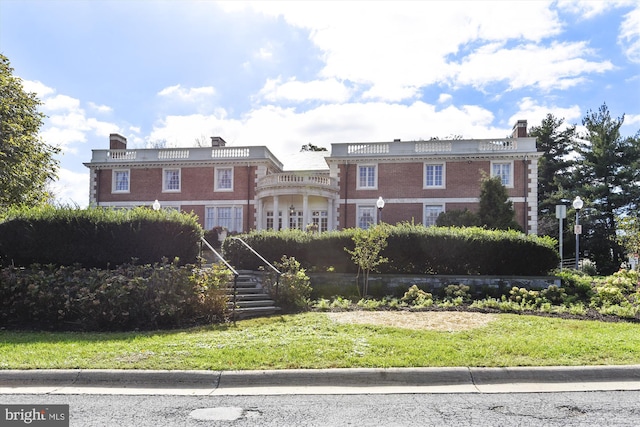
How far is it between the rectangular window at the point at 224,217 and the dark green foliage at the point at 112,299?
21434mm

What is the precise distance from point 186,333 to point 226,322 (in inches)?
50.8

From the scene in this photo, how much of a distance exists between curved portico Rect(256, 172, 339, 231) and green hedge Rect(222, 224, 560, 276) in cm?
1426

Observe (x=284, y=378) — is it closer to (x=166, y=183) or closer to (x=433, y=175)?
(x=433, y=175)

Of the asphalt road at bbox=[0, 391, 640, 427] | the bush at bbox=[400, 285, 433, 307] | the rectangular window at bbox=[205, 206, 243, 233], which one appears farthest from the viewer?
Answer: the rectangular window at bbox=[205, 206, 243, 233]

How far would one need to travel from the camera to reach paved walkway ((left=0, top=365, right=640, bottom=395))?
5586 millimetres

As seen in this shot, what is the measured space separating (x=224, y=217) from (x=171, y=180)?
4571mm

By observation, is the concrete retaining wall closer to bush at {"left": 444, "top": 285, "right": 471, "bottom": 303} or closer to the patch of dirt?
bush at {"left": 444, "top": 285, "right": 471, "bottom": 303}

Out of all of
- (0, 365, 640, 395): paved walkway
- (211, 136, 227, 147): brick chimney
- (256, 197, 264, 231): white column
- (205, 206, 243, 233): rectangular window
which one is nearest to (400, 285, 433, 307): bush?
(0, 365, 640, 395): paved walkway

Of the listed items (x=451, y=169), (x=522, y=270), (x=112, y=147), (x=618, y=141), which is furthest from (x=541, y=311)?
(x=618, y=141)

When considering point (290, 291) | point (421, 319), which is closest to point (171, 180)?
point (290, 291)

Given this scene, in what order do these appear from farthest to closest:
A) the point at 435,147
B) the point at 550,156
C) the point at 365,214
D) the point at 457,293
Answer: the point at 550,156 < the point at 365,214 < the point at 435,147 < the point at 457,293

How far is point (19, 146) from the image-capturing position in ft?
53.1

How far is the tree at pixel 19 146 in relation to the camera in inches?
624

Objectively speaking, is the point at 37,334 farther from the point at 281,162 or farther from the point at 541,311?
the point at 281,162
